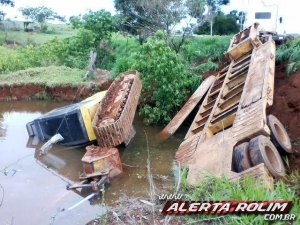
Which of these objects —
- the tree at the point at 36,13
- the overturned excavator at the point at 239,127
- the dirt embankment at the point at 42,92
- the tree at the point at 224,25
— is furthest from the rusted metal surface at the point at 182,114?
the tree at the point at 36,13

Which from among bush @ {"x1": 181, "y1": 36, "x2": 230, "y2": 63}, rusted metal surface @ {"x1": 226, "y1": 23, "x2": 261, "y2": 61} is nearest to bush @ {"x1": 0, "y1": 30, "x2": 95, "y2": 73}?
bush @ {"x1": 181, "y1": 36, "x2": 230, "y2": 63}

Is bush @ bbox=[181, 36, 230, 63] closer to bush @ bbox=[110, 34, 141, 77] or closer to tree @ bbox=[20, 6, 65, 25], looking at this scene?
bush @ bbox=[110, 34, 141, 77]

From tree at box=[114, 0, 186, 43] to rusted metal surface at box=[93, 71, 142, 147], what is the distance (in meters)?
5.50

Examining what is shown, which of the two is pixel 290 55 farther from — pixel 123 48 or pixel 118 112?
pixel 123 48

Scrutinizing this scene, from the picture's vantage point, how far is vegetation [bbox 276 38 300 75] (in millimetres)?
10398

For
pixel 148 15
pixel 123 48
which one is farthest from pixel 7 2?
pixel 148 15

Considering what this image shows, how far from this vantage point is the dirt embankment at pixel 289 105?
867 centimetres

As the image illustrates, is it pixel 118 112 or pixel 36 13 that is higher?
pixel 36 13

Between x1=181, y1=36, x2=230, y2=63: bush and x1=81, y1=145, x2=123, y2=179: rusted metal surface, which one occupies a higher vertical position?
x1=181, y1=36, x2=230, y2=63: bush

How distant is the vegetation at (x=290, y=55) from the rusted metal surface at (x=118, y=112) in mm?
4270

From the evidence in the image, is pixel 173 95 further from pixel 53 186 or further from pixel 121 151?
pixel 53 186

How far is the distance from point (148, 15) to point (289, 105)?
943 centimetres

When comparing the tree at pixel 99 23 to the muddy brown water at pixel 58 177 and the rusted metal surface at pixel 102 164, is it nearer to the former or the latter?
the muddy brown water at pixel 58 177

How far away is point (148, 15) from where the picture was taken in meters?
17.1
